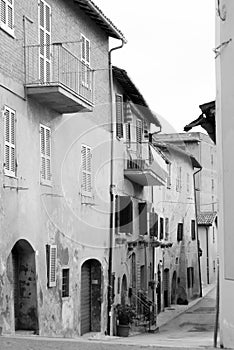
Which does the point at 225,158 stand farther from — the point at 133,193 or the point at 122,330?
the point at 133,193

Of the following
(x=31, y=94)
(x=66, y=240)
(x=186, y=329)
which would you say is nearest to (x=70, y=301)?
(x=66, y=240)

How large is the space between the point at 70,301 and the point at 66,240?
1.81 meters

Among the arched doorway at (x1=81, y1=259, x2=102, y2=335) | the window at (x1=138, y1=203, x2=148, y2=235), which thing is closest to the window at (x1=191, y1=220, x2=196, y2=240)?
the window at (x1=138, y1=203, x2=148, y2=235)

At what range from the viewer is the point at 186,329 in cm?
2845

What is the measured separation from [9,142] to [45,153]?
8.14ft

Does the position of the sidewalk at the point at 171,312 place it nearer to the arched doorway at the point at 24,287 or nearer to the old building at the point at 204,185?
the old building at the point at 204,185

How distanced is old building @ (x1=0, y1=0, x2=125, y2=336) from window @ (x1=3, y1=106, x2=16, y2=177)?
23mm

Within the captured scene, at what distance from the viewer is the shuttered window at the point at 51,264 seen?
18.4m

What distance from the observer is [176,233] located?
40812mm

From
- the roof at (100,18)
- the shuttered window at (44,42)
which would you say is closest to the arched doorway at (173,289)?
the roof at (100,18)

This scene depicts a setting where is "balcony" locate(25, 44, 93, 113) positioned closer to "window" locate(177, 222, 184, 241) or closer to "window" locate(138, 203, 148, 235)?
"window" locate(138, 203, 148, 235)

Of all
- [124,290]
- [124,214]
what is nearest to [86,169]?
[124,214]

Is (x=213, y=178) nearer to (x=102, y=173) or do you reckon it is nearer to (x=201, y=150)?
(x=201, y=150)

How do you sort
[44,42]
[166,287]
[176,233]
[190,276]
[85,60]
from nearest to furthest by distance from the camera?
1. [44,42]
2. [85,60]
3. [166,287]
4. [176,233]
5. [190,276]
